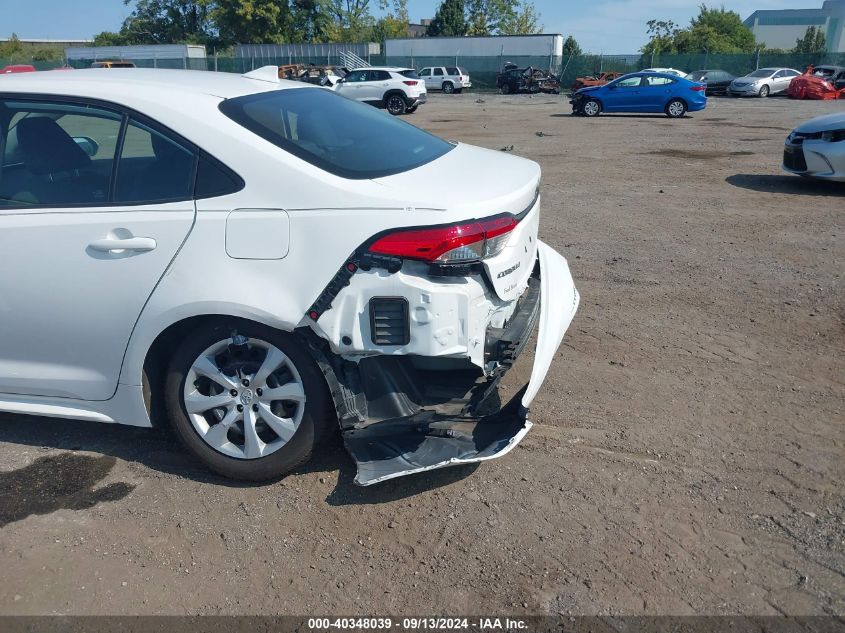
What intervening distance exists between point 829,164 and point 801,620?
8532 millimetres

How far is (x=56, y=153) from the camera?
12.3 feet

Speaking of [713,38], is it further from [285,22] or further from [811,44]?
[285,22]

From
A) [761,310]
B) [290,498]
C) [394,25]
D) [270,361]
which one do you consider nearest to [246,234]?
[270,361]

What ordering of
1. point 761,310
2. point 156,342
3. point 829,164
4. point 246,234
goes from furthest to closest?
point 829,164 < point 761,310 < point 156,342 < point 246,234

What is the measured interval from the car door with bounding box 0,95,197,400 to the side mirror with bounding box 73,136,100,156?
0.06 feet

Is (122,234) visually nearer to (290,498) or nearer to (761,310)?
(290,498)

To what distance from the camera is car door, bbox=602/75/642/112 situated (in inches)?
1000

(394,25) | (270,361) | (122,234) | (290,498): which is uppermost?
(394,25)

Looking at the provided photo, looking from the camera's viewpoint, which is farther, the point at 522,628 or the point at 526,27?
the point at 526,27

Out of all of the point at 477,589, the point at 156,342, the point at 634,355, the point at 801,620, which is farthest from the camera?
the point at 634,355

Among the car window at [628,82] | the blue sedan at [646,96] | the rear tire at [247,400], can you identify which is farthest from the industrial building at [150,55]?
the rear tire at [247,400]

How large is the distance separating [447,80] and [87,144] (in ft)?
150

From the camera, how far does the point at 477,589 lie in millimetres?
Answer: 2770

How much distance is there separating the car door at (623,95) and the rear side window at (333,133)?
23312mm
